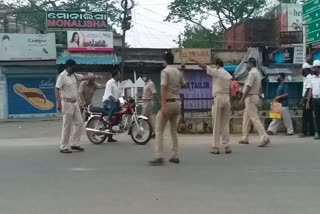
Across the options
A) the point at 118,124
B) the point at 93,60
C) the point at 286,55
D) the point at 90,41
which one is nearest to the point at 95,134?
the point at 118,124

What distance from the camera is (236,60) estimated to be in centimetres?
2422

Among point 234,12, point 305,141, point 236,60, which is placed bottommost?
point 305,141

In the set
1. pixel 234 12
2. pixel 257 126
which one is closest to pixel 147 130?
pixel 257 126

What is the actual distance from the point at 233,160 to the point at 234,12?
3837cm

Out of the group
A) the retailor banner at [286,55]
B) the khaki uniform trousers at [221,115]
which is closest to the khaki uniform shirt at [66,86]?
the khaki uniform trousers at [221,115]

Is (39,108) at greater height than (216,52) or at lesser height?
lesser

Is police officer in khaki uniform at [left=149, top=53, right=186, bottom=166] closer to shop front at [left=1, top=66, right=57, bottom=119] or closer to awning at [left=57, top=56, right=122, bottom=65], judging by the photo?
awning at [left=57, top=56, right=122, bottom=65]

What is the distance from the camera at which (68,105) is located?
1009 cm

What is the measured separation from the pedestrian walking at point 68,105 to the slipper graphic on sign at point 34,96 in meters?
13.7

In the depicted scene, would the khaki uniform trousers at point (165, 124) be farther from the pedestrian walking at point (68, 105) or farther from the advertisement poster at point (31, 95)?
the advertisement poster at point (31, 95)

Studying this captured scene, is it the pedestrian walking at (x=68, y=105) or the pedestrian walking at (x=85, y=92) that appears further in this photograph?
the pedestrian walking at (x=85, y=92)

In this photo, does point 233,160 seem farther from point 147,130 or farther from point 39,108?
point 39,108

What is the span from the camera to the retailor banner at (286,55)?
23.7 m

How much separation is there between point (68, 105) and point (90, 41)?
13768 mm
